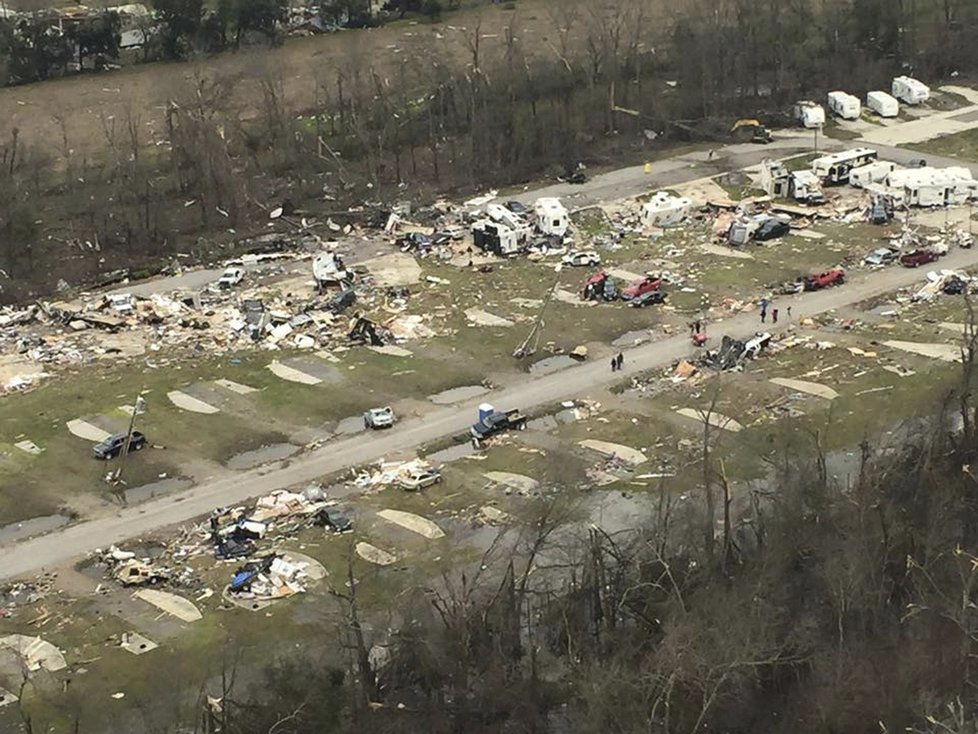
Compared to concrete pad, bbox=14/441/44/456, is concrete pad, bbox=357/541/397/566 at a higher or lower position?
lower

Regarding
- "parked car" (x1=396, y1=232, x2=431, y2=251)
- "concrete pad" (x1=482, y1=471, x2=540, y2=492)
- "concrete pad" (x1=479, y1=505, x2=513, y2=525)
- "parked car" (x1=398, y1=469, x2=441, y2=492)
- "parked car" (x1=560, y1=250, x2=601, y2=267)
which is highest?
"parked car" (x1=396, y1=232, x2=431, y2=251)

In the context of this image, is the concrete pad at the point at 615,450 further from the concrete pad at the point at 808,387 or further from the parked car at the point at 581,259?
the parked car at the point at 581,259

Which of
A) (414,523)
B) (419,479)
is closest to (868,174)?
(419,479)

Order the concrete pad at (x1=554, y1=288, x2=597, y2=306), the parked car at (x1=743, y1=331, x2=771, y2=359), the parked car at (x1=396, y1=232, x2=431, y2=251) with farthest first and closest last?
the parked car at (x1=396, y1=232, x2=431, y2=251) < the concrete pad at (x1=554, y1=288, x2=597, y2=306) < the parked car at (x1=743, y1=331, x2=771, y2=359)

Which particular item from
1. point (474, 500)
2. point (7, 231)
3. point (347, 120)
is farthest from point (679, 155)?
point (474, 500)

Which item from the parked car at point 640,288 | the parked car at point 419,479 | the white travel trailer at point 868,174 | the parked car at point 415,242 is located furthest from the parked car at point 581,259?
the parked car at point 419,479

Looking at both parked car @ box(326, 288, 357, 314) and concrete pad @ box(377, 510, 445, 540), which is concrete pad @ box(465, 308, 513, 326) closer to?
parked car @ box(326, 288, 357, 314)

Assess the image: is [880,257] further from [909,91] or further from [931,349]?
[909,91]

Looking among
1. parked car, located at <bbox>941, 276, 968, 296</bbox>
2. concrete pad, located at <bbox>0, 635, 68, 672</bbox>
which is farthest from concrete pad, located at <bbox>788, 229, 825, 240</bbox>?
concrete pad, located at <bbox>0, 635, 68, 672</bbox>
